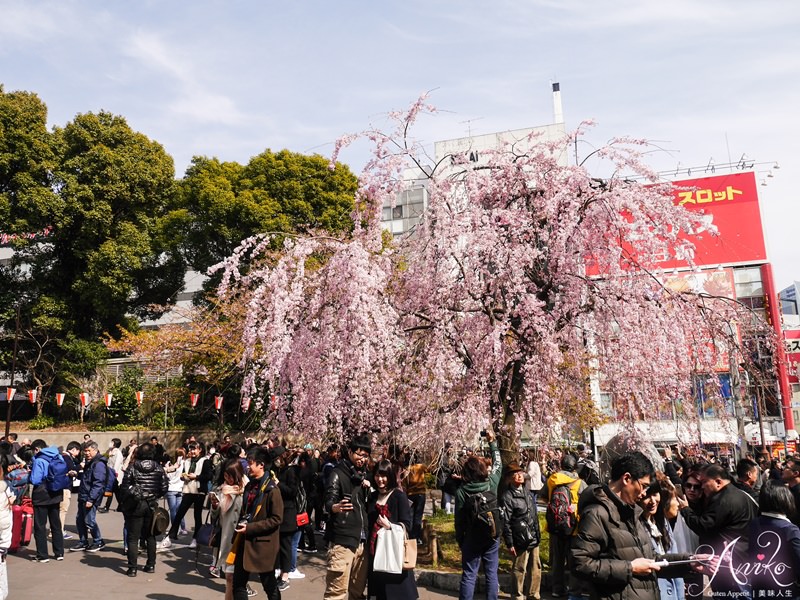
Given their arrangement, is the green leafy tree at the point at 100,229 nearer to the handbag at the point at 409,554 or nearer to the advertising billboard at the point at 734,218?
the handbag at the point at 409,554

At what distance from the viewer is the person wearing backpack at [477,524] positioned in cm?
639

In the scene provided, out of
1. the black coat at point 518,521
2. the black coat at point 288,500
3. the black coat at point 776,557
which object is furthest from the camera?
the black coat at point 288,500

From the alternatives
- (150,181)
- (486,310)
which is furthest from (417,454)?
(150,181)

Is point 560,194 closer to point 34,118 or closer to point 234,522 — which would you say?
point 234,522

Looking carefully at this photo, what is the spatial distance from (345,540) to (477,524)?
1.38 metres

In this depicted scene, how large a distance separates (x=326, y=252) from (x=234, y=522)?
265 inches

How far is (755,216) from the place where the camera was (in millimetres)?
35906

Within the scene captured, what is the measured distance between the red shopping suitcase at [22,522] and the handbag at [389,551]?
275 inches

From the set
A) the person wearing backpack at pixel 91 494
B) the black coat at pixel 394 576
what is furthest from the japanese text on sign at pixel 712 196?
the black coat at pixel 394 576

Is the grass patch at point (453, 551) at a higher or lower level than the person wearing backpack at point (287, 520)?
lower

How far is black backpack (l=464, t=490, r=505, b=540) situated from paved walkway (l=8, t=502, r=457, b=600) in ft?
7.31

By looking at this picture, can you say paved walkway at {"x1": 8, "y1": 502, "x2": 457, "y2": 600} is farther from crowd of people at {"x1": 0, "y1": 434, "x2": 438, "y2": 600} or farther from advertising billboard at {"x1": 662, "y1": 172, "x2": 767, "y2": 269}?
advertising billboard at {"x1": 662, "y1": 172, "x2": 767, "y2": 269}

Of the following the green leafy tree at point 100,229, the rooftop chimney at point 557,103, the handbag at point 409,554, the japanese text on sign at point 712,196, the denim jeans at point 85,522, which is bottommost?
the denim jeans at point 85,522

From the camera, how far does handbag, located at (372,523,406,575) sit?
19.2 feet
